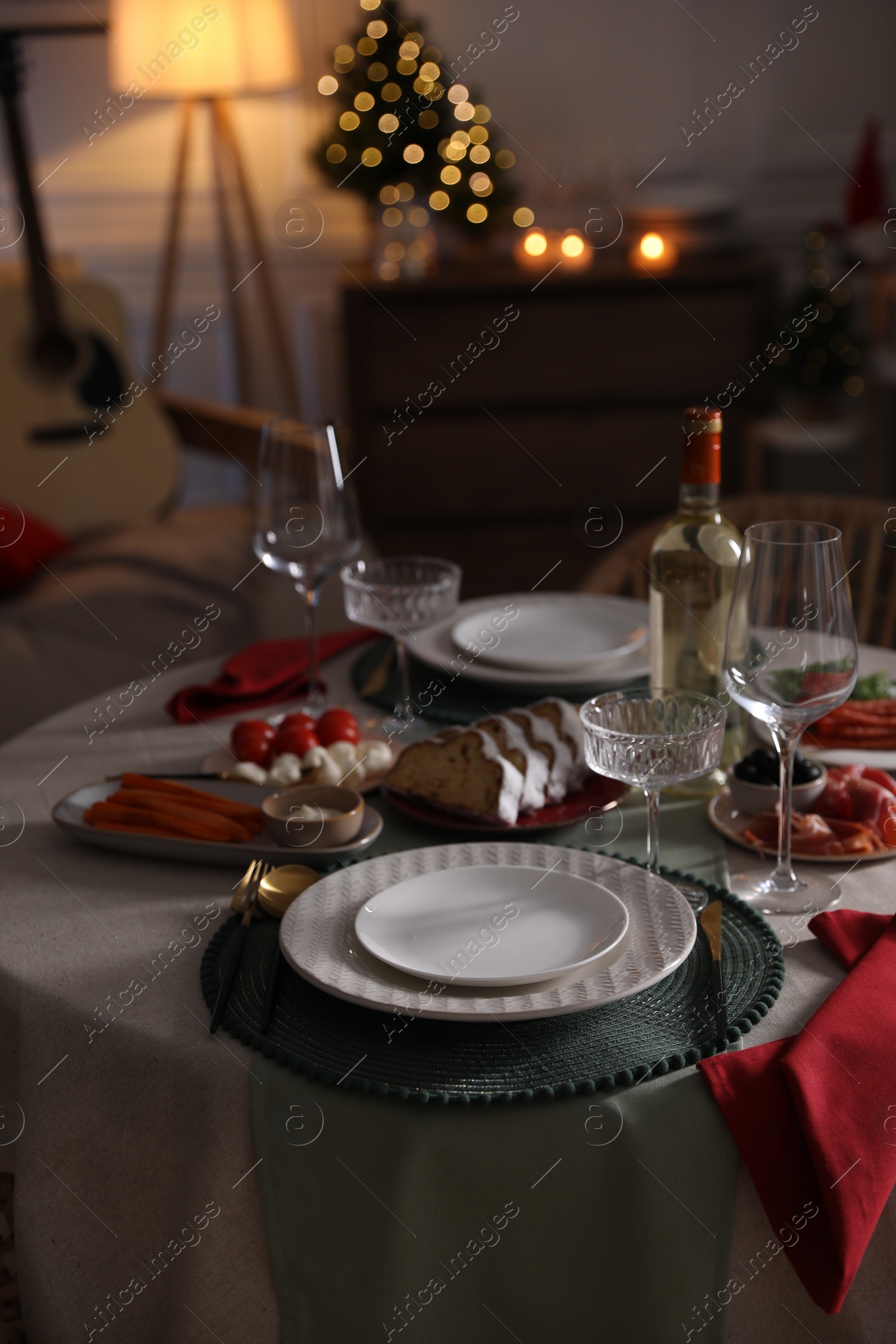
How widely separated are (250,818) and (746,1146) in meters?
0.50

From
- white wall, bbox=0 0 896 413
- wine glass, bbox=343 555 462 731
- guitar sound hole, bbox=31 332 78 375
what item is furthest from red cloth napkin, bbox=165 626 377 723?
white wall, bbox=0 0 896 413

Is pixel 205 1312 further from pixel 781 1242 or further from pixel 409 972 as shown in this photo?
pixel 781 1242

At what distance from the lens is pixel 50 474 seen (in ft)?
9.69

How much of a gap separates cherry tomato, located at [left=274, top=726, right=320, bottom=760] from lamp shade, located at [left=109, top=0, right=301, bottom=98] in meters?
2.44

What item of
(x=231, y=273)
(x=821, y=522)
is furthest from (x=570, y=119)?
(x=821, y=522)

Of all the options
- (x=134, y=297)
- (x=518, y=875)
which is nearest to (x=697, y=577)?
(x=518, y=875)

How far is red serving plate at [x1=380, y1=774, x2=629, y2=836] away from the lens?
3.35ft

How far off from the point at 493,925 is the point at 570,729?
0.28 metres

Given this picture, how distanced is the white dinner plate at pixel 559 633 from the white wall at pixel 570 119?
2218 mm

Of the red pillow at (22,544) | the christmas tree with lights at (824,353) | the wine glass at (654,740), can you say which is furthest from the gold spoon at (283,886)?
the christmas tree with lights at (824,353)

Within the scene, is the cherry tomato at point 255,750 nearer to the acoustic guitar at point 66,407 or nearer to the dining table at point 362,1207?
the dining table at point 362,1207

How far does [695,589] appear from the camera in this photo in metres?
1.08

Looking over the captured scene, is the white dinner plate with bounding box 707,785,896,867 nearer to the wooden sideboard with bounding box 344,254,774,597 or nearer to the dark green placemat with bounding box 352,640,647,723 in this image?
the dark green placemat with bounding box 352,640,647,723

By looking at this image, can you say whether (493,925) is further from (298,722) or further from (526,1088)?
(298,722)
